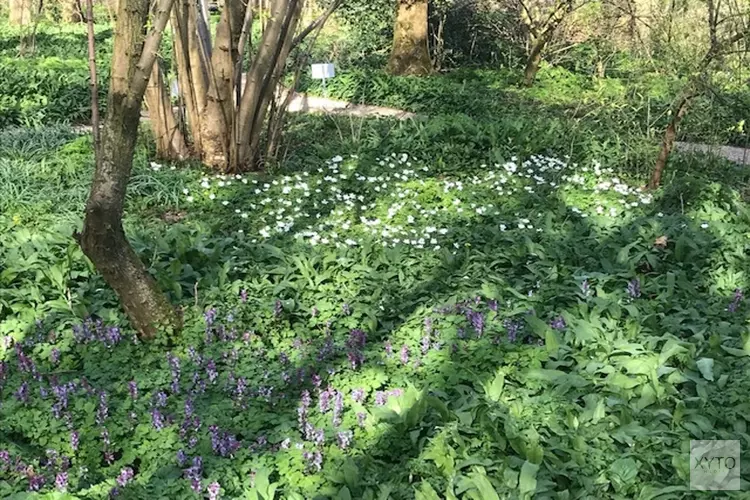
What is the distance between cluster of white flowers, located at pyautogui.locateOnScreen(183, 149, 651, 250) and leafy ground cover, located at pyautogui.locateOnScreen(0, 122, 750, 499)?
3 cm

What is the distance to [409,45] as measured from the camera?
12008 mm

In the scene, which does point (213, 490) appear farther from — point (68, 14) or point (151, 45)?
point (68, 14)

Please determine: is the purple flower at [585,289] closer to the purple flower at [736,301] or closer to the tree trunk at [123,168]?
the purple flower at [736,301]

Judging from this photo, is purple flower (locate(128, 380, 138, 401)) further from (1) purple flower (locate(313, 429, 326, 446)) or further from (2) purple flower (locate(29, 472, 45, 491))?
(1) purple flower (locate(313, 429, 326, 446))

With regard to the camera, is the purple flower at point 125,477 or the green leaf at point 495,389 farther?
the green leaf at point 495,389

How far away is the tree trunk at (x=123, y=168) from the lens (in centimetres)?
287

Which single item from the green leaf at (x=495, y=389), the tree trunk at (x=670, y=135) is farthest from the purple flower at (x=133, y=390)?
the tree trunk at (x=670, y=135)

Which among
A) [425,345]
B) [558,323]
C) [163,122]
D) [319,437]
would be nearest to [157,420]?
[319,437]

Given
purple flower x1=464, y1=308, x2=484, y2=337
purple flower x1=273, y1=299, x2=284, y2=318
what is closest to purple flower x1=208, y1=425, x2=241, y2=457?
purple flower x1=273, y1=299, x2=284, y2=318

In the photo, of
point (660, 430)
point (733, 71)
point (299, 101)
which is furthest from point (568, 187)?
point (299, 101)

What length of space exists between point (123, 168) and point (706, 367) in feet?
8.15

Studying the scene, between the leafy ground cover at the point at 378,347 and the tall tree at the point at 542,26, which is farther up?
the tall tree at the point at 542,26

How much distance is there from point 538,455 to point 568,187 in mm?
3798
